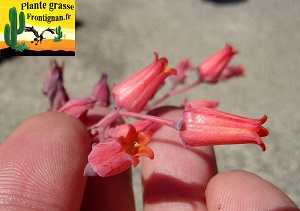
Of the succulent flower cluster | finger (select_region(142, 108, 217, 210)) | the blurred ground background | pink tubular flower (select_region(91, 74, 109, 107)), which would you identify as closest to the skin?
finger (select_region(142, 108, 217, 210))

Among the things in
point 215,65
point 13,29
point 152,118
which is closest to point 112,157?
point 152,118

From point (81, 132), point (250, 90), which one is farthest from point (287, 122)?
point (81, 132)

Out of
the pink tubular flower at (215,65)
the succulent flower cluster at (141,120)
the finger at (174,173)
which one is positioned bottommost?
the finger at (174,173)

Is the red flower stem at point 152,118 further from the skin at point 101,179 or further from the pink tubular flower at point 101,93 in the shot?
the pink tubular flower at point 101,93

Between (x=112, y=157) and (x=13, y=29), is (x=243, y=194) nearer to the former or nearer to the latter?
(x=112, y=157)

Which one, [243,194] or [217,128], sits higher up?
[217,128]

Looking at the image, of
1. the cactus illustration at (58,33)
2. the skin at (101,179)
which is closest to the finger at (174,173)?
the skin at (101,179)

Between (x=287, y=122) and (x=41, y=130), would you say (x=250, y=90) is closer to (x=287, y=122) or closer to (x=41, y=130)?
(x=287, y=122)
